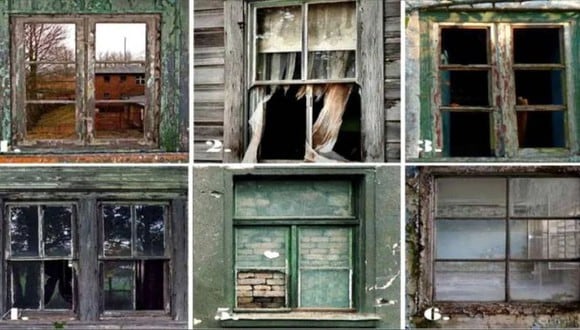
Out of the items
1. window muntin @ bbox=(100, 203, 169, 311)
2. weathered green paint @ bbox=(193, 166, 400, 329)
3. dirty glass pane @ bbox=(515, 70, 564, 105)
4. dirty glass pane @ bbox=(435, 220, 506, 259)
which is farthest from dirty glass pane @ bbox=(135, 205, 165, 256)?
dirty glass pane @ bbox=(515, 70, 564, 105)

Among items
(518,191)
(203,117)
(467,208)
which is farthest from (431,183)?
(203,117)

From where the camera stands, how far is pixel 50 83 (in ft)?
10.1

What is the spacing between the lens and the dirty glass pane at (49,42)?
3053 mm

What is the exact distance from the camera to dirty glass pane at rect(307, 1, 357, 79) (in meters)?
2.91

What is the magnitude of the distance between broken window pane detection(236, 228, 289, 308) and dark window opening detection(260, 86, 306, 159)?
1.26 feet

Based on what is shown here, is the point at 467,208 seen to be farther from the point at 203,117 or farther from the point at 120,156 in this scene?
the point at 120,156

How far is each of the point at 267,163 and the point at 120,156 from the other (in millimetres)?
735

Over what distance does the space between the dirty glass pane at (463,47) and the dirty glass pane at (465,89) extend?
0.06 m

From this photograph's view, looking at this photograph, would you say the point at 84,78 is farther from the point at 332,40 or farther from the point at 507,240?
the point at 507,240

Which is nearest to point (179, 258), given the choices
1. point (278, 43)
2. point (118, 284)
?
point (118, 284)

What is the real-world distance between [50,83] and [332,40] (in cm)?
142

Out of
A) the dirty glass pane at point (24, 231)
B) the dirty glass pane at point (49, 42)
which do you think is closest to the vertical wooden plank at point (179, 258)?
the dirty glass pane at point (24, 231)

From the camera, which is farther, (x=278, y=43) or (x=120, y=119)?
(x=120, y=119)

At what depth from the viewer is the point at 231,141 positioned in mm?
2959
